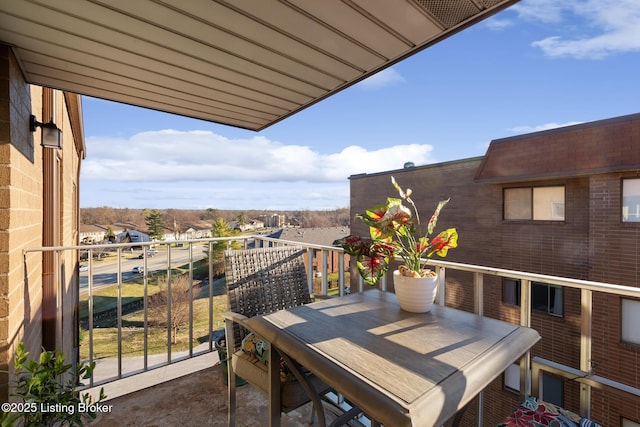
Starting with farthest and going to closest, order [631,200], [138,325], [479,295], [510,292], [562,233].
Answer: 1. [138,325]
2. [510,292]
3. [562,233]
4. [631,200]
5. [479,295]

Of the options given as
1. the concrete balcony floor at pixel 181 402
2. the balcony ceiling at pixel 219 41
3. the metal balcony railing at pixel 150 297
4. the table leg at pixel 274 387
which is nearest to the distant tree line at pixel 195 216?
the metal balcony railing at pixel 150 297

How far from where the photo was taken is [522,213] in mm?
8539

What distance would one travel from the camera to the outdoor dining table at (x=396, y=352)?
2.42 feet

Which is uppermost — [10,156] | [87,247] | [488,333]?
[10,156]

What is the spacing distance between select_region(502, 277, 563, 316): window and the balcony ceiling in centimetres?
834

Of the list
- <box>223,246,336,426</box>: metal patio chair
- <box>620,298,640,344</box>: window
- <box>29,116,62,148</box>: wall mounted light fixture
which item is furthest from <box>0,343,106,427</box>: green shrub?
<box>620,298,640,344</box>: window

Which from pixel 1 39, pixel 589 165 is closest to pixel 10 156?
pixel 1 39

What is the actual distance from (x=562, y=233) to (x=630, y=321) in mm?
2428

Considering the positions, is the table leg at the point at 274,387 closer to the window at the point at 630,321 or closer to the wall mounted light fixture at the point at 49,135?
the wall mounted light fixture at the point at 49,135

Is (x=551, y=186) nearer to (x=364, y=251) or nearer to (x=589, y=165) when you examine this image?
(x=589, y=165)

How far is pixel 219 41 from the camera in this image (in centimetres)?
147

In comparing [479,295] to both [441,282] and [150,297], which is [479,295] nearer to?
[441,282]

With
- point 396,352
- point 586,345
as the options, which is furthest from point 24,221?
point 586,345

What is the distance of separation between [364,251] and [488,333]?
2.00ft
